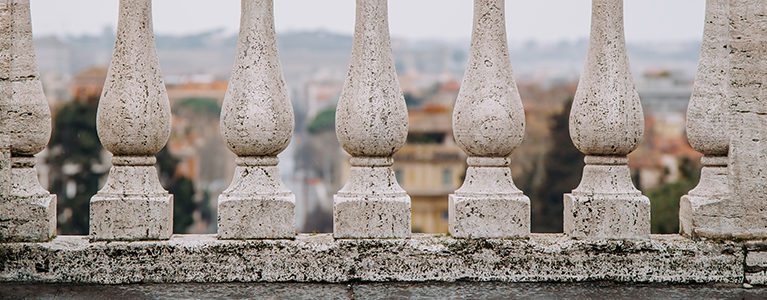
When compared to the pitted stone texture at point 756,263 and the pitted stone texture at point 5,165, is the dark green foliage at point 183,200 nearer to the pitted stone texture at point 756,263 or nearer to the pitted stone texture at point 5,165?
the pitted stone texture at point 5,165

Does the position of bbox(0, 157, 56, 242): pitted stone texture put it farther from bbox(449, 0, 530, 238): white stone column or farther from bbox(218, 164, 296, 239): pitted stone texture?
bbox(449, 0, 530, 238): white stone column

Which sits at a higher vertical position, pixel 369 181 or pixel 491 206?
pixel 369 181

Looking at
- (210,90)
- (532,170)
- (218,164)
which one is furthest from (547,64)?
(532,170)

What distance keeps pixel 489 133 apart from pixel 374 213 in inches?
26.3

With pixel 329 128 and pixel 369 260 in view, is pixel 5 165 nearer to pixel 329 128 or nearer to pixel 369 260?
pixel 369 260

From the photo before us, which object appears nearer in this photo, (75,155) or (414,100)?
(75,155)

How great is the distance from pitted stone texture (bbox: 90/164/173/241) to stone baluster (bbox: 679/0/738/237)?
2.61 m

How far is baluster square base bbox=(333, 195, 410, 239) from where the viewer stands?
5453 millimetres

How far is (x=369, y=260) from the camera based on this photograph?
5391 millimetres

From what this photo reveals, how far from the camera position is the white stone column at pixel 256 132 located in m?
5.34

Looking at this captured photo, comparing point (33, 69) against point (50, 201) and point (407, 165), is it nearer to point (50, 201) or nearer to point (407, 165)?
point (50, 201)

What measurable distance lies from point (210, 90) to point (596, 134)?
145 metres

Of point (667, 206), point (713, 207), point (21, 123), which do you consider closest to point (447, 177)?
point (667, 206)

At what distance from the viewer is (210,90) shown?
486 feet
